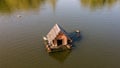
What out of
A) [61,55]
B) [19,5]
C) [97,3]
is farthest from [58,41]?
[97,3]

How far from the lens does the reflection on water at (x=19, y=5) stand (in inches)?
2354

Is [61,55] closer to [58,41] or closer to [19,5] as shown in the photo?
[58,41]

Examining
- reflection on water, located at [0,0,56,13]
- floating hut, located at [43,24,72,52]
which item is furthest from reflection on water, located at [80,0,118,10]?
floating hut, located at [43,24,72,52]

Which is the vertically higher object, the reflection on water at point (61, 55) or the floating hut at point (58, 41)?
the floating hut at point (58, 41)

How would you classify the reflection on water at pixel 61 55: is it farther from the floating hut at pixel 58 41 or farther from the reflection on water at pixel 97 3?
the reflection on water at pixel 97 3

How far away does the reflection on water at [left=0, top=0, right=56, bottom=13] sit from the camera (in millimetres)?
59781

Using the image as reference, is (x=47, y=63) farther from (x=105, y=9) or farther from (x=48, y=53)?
(x=105, y=9)

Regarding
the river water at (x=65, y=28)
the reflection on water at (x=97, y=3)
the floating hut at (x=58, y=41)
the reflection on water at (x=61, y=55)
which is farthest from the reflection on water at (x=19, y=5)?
the reflection on water at (x=61, y=55)

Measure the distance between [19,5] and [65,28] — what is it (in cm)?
2612

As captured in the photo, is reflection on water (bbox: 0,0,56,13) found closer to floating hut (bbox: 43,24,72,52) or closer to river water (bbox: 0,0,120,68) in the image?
river water (bbox: 0,0,120,68)

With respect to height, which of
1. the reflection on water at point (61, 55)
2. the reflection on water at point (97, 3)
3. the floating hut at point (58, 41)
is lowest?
the reflection on water at point (61, 55)

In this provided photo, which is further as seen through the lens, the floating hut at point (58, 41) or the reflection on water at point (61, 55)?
the floating hut at point (58, 41)

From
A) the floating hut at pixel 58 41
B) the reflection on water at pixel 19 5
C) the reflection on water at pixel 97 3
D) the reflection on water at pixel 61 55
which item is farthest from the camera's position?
the reflection on water at pixel 97 3

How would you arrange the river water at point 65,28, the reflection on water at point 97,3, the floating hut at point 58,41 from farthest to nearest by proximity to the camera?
the reflection on water at point 97,3, the floating hut at point 58,41, the river water at point 65,28
